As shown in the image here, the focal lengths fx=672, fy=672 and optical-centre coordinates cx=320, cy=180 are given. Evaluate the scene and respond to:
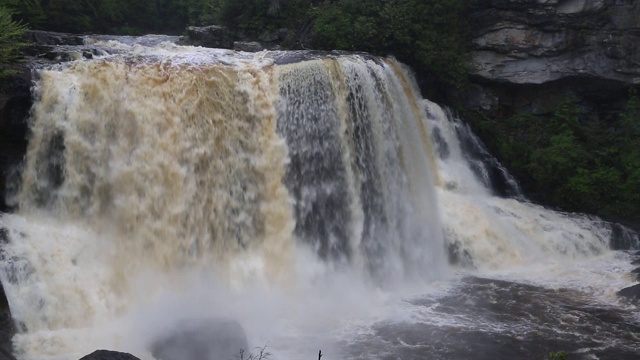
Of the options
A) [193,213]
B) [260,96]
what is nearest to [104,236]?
[193,213]

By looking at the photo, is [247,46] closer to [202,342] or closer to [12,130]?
[12,130]

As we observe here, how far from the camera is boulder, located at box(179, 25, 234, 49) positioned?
17828 mm

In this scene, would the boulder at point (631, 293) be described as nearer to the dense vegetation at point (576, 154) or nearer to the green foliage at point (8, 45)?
the dense vegetation at point (576, 154)

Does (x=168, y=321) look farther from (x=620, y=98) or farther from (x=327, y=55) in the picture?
(x=620, y=98)

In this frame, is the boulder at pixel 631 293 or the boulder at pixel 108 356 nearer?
the boulder at pixel 108 356

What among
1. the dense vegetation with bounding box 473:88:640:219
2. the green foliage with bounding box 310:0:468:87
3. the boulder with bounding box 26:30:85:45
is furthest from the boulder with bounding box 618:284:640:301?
the boulder with bounding box 26:30:85:45

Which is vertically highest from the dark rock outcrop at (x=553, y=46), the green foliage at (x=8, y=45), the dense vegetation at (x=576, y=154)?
the dark rock outcrop at (x=553, y=46)

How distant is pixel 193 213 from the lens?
1128 cm

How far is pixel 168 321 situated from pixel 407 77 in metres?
8.87

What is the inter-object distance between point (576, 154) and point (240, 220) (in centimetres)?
880

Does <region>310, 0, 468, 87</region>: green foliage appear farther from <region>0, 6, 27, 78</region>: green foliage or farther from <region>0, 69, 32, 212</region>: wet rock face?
<region>0, 69, 32, 212</region>: wet rock face

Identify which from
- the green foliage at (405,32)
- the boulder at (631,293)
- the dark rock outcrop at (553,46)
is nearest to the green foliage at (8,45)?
the green foliage at (405,32)

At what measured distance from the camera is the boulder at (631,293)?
11445 mm

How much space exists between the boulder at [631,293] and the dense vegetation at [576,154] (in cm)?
398
